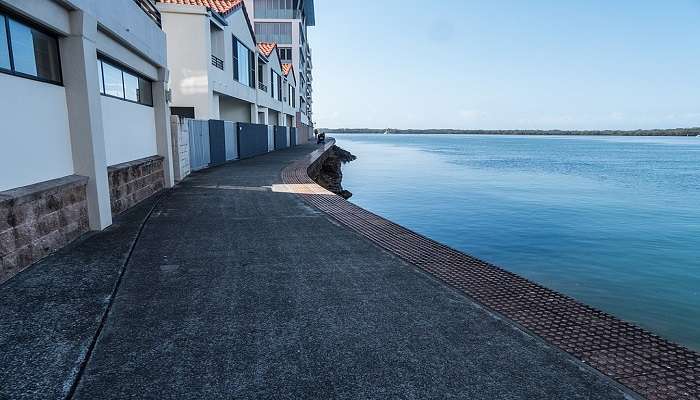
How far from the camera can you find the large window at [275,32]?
5919 centimetres

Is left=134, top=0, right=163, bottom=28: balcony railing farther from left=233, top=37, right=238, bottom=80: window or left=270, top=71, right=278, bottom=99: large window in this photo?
left=270, top=71, right=278, bottom=99: large window

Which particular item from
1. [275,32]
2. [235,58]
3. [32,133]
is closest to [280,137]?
[235,58]

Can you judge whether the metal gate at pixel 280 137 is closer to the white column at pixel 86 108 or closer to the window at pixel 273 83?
the window at pixel 273 83

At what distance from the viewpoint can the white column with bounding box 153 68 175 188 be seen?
1270cm

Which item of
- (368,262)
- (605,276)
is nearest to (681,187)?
(605,276)

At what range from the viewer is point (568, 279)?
1096cm

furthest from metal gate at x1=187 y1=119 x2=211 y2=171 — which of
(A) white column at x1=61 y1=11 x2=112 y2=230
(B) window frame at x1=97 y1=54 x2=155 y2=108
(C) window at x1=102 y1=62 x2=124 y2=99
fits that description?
(A) white column at x1=61 y1=11 x2=112 y2=230

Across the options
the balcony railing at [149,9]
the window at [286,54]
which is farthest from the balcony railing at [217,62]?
the window at [286,54]

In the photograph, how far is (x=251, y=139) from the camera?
2691 centimetres

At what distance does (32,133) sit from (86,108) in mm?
1249

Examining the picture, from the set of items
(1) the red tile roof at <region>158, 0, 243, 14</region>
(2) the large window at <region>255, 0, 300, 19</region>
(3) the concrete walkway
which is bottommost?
(3) the concrete walkway

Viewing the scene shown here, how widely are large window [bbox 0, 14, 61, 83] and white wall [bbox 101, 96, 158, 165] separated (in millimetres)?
1853

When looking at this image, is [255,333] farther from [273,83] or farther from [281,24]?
[281,24]

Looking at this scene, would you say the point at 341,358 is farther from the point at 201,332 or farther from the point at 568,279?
the point at 568,279
